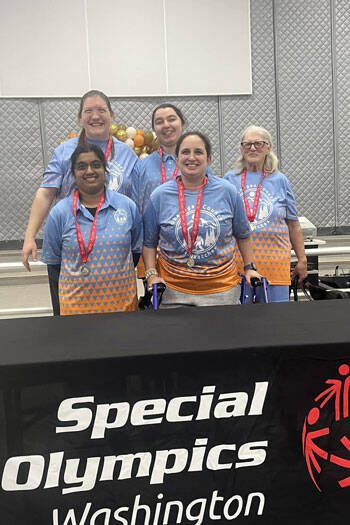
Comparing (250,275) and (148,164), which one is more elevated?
(148,164)

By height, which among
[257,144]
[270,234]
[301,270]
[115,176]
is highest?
[257,144]

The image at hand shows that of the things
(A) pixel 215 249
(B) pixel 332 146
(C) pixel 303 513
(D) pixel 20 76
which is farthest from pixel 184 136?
(B) pixel 332 146

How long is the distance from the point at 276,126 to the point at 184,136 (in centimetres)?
499

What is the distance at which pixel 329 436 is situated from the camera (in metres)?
1.63

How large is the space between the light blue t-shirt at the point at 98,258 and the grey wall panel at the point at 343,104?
5.56 metres

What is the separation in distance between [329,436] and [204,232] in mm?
1028

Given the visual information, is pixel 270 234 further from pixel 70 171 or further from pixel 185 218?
pixel 70 171

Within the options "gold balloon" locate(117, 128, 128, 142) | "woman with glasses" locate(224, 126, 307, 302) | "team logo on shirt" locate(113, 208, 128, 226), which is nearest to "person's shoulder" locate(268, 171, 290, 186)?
"woman with glasses" locate(224, 126, 307, 302)

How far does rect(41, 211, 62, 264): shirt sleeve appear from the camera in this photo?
7.52ft

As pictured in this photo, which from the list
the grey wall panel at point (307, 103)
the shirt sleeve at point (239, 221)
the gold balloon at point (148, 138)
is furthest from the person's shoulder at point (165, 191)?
the grey wall panel at point (307, 103)

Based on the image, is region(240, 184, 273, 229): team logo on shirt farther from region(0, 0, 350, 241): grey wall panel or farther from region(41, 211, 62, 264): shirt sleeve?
region(0, 0, 350, 241): grey wall panel

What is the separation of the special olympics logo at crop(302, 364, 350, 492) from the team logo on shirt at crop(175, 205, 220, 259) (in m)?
0.90

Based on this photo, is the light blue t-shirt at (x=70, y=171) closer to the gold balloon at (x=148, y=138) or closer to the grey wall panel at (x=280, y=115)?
the gold balloon at (x=148, y=138)

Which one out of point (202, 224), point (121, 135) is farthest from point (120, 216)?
point (121, 135)
